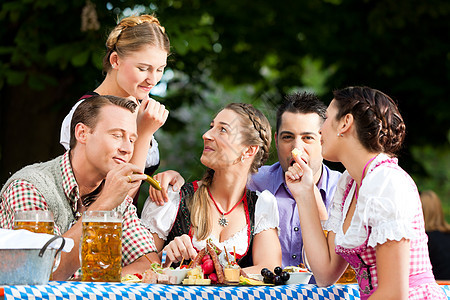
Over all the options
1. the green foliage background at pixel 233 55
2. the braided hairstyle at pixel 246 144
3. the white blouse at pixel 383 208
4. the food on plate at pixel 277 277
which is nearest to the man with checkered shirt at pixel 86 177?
the braided hairstyle at pixel 246 144

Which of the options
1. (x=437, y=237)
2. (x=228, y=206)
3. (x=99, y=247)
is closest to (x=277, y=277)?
(x=99, y=247)

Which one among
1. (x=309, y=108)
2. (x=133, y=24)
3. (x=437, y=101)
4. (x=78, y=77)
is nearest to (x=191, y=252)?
(x=309, y=108)

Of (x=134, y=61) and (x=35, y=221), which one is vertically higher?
(x=134, y=61)

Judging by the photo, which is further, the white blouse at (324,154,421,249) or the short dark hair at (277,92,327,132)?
the short dark hair at (277,92,327,132)

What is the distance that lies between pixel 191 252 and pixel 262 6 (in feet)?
19.1

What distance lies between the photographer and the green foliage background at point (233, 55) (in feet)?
19.4

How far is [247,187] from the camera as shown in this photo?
11.7 feet

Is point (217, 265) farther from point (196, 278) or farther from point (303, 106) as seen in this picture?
point (303, 106)

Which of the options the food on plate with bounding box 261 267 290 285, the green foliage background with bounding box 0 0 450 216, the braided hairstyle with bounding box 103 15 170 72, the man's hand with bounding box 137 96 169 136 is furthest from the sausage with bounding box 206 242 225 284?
the green foliage background with bounding box 0 0 450 216

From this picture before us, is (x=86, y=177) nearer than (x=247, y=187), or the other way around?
(x=86, y=177)

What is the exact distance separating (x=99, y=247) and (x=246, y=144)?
1.17m

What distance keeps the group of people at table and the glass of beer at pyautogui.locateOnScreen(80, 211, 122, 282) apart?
14cm

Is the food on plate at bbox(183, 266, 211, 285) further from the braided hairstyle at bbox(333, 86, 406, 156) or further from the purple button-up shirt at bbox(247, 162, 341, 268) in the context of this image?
the purple button-up shirt at bbox(247, 162, 341, 268)

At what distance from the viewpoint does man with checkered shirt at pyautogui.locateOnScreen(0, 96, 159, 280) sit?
2.78 m
